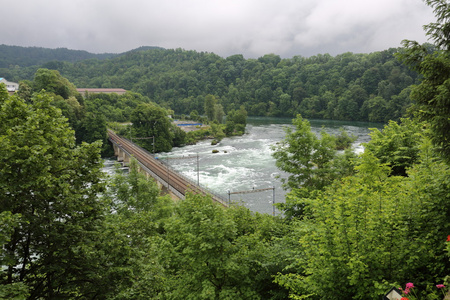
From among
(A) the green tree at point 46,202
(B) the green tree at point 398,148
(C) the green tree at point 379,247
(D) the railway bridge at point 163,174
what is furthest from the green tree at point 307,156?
(A) the green tree at point 46,202

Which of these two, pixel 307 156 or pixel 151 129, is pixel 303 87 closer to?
pixel 151 129

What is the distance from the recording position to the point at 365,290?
6438 millimetres

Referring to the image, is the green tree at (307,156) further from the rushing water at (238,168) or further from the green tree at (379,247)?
the green tree at (379,247)

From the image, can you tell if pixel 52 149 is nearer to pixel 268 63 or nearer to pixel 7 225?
pixel 7 225

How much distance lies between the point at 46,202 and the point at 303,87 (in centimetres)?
15544

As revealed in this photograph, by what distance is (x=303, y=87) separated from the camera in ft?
498

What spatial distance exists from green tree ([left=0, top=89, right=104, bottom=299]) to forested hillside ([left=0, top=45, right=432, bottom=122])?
10839cm

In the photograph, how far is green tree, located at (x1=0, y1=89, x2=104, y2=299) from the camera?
6.80 m

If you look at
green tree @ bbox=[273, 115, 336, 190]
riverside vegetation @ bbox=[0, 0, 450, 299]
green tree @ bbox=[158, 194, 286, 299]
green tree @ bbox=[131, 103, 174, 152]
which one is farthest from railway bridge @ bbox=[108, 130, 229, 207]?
riverside vegetation @ bbox=[0, 0, 450, 299]

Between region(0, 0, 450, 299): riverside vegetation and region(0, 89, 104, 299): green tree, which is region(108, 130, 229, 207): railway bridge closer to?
region(0, 0, 450, 299): riverside vegetation

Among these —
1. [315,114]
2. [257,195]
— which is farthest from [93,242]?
[315,114]

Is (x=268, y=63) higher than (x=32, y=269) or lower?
higher

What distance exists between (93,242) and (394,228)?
7860mm

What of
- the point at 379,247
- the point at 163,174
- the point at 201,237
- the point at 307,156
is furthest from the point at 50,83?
the point at 379,247
